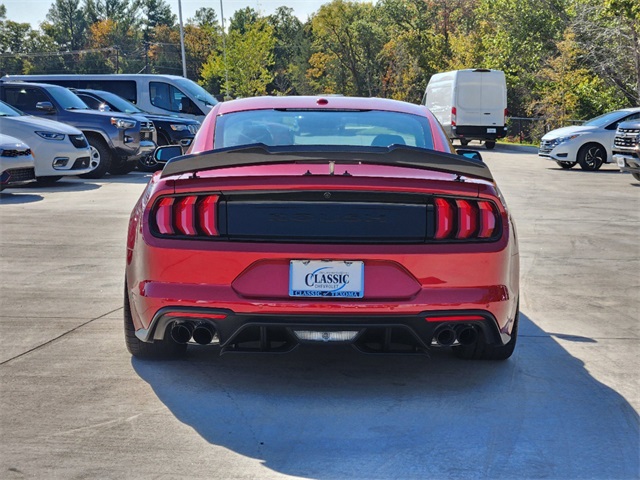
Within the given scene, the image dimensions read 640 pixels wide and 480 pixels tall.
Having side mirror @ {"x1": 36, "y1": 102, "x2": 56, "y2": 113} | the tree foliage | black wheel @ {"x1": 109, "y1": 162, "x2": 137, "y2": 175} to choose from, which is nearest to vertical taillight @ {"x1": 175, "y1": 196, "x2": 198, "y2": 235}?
side mirror @ {"x1": 36, "y1": 102, "x2": 56, "y2": 113}

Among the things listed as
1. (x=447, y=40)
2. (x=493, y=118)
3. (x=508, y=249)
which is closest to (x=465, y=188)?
(x=508, y=249)

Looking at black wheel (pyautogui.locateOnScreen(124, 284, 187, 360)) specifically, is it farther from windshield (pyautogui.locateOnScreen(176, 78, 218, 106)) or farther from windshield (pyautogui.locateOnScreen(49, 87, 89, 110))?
windshield (pyautogui.locateOnScreen(176, 78, 218, 106))

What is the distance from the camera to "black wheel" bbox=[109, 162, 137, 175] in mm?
20250

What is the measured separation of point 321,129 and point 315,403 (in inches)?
68.9

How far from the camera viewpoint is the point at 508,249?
481 centimetres

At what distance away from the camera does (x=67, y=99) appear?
66.4 feet

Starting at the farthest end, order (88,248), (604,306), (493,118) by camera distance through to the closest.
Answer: (493,118), (88,248), (604,306)

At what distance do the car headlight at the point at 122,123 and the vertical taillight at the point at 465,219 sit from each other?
52.4 feet

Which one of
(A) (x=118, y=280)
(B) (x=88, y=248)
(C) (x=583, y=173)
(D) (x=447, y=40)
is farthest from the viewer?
(D) (x=447, y=40)

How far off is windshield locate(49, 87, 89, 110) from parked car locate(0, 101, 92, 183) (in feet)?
8.01

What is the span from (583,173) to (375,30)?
64207mm

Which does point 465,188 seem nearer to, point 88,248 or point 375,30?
point 88,248

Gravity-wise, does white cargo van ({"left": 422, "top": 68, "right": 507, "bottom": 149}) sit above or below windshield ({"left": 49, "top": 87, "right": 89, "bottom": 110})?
below

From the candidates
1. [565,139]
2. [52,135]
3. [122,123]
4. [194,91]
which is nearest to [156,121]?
[122,123]
